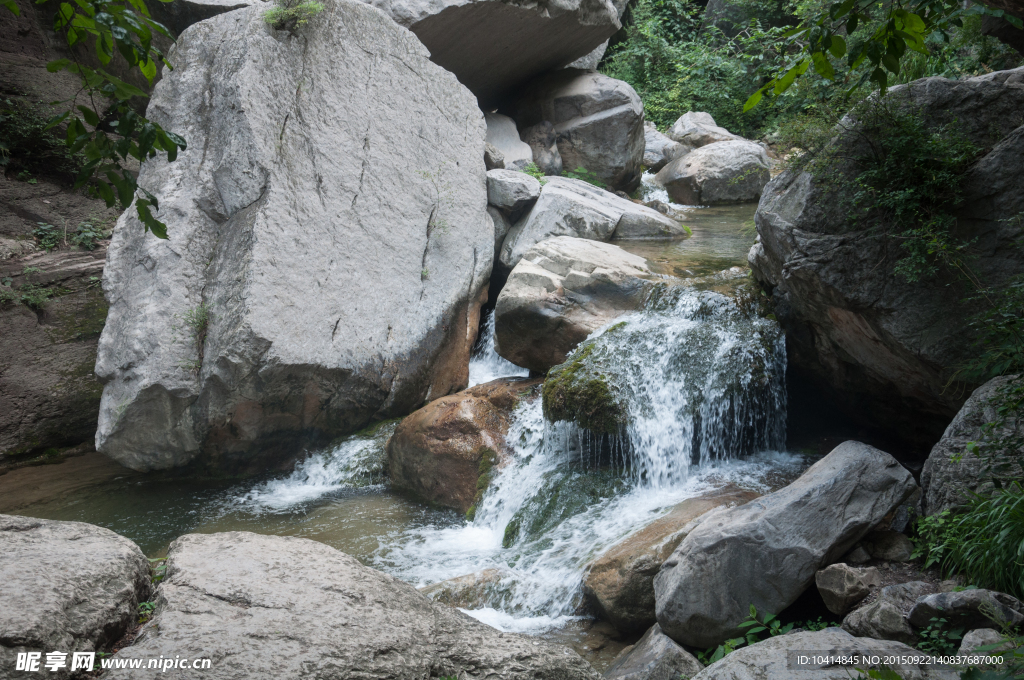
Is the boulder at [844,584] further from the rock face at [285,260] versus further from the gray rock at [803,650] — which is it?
the rock face at [285,260]

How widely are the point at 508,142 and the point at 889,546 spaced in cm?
853

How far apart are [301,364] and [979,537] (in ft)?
16.6

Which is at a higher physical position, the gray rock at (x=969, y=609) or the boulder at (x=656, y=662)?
the gray rock at (x=969, y=609)

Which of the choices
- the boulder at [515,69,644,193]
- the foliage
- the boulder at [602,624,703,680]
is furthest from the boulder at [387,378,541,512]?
the boulder at [515,69,644,193]

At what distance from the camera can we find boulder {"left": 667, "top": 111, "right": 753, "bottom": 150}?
12.5m

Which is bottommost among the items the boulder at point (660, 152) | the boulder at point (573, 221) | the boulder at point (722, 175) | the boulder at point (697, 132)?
the boulder at point (573, 221)

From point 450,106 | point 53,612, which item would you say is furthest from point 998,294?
point 450,106

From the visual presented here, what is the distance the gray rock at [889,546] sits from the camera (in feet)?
11.3

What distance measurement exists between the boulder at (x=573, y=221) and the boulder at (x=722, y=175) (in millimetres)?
2436

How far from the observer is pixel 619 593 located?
3824 mm

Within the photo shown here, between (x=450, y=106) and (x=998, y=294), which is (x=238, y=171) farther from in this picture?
(x=998, y=294)

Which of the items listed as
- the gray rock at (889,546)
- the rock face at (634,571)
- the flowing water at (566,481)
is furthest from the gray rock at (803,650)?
the flowing water at (566,481)

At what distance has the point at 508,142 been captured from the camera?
34.3ft

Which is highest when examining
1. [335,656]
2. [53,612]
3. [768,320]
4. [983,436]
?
[768,320]
